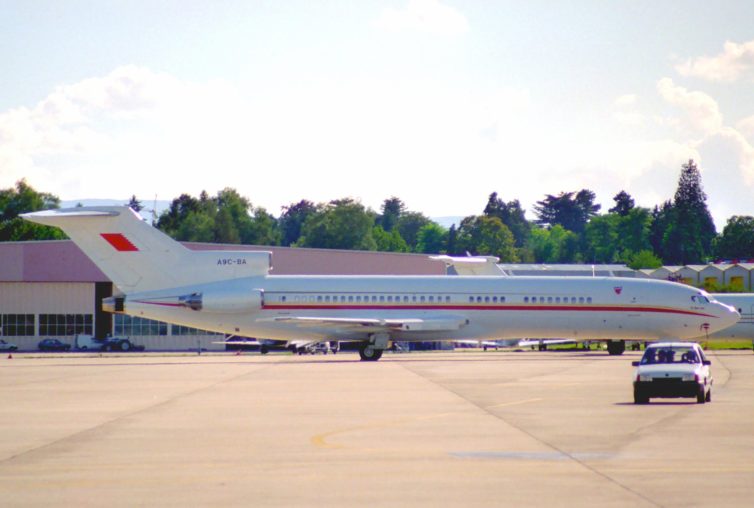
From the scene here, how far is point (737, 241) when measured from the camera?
629 ft

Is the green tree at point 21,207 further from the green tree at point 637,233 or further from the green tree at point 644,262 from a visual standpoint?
the green tree at point 637,233

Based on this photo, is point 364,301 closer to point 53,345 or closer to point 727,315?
point 727,315

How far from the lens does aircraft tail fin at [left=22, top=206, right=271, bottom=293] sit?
1996 inches

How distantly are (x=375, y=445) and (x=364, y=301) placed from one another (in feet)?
115

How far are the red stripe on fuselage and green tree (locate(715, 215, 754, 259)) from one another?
157200 millimetres

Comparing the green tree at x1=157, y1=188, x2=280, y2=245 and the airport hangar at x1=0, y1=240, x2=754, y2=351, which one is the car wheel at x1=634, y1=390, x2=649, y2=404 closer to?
the airport hangar at x1=0, y1=240, x2=754, y2=351

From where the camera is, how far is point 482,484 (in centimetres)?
1366

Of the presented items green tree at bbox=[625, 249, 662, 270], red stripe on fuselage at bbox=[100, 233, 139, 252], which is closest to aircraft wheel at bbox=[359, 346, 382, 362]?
red stripe on fuselage at bbox=[100, 233, 139, 252]

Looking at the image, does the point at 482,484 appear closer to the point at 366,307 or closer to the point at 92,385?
the point at 92,385

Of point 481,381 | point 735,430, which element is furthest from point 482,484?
point 481,381

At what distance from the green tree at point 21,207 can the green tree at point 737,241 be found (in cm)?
11035

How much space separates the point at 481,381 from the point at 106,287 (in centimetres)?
5460

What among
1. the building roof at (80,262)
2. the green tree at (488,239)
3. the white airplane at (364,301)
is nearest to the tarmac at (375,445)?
the white airplane at (364,301)

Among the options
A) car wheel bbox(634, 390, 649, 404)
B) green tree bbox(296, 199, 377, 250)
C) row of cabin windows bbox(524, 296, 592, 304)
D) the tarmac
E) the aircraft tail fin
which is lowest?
the tarmac
